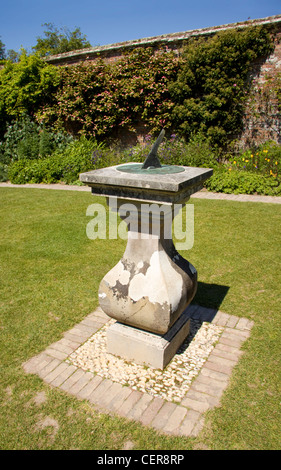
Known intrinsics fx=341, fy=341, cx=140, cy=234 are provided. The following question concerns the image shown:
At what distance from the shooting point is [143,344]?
3092mm

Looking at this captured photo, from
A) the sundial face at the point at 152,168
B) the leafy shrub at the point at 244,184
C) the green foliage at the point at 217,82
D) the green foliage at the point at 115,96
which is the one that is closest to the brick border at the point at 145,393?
the sundial face at the point at 152,168

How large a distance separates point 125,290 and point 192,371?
37.6 inches

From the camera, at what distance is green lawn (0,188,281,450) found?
2447 mm

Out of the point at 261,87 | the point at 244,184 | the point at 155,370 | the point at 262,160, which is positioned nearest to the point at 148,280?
the point at 155,370

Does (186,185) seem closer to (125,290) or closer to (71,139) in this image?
(125,290)

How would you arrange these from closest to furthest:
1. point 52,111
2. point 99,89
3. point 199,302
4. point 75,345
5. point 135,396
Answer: point 135,396 → point 75,345 → point 199,302 → point 99,89 → point 52,111

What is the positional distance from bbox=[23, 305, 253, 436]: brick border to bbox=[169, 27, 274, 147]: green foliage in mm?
8500

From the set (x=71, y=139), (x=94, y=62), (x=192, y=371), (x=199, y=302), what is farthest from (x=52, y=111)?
(x=192, y=371)

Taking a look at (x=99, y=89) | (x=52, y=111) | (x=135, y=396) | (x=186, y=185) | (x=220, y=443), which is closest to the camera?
(x=220, y=443)

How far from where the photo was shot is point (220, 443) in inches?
93.4

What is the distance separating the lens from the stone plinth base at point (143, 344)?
10.0ft

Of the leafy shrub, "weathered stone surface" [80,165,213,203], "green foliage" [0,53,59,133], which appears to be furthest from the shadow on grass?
"green foliage" [0,53,59,133]

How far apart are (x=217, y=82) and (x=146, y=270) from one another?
9298 millimetres

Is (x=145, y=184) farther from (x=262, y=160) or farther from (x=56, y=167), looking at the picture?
(x=56, y=167)
